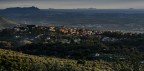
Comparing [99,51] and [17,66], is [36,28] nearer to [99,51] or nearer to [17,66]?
[99,51]

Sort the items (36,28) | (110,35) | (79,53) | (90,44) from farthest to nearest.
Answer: (36,28) → (110,35) → (90,44) → (79,53)

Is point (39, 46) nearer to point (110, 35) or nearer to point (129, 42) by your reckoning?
point (129, 42)

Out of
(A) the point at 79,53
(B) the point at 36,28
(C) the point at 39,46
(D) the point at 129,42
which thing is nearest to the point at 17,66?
(A) the point at 79,53

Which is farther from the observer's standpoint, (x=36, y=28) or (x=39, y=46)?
(x=36, y=28)

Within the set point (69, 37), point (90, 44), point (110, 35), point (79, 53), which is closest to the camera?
point (79, 53)

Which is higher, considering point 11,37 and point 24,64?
point 24,64

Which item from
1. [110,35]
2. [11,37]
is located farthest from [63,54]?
[11,37]
